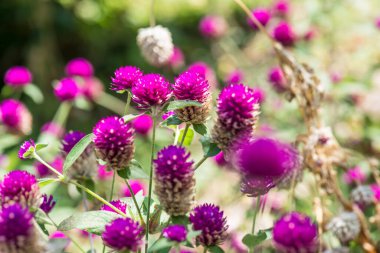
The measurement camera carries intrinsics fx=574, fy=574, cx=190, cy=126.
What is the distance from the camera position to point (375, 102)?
3051mm

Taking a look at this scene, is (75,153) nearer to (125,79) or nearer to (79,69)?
(125,79)

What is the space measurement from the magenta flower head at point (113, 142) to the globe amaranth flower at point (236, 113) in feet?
0.54

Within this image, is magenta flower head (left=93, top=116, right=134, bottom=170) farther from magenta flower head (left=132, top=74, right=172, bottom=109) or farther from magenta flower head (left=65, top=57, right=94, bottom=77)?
magenta flower head (left=65, top=57, right=94, bottom=77)

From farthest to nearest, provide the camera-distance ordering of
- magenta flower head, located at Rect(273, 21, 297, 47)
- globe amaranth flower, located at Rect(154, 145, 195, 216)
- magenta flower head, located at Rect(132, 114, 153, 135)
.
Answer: magenta flower head, located at Rect(273, 21, 297, 47)
magenta flower head, located at Rect(132, 114, 153, 135)
globe amaranth flower, located at Rect(154, 145, 195, 216)

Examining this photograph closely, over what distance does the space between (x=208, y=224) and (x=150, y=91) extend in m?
0.26

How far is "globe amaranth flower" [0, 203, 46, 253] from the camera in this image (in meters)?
0.80

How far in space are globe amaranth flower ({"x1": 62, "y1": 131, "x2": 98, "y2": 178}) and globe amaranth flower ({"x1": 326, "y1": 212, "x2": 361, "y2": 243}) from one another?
563 millimetres

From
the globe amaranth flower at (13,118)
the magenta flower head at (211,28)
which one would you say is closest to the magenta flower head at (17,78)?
the globe amaranth flower at (13,118)

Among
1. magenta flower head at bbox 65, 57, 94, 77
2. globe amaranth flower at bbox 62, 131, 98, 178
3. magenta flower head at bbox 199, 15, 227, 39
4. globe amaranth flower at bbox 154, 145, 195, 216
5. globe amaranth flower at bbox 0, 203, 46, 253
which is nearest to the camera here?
globe amaranth flower at bbox 0, 203, 46, 253

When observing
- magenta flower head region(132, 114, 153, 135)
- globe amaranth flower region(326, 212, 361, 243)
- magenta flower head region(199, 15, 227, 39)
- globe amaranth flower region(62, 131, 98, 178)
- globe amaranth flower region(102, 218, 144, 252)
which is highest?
globe amaranth flower region(102, 218, 144, 252)

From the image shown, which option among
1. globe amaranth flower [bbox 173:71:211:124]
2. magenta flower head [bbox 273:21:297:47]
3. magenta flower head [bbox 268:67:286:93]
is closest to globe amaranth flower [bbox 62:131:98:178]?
globe amaranth flower [bbox 173:71:211:124]

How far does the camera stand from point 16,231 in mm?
796

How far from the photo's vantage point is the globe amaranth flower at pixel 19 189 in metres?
0.94

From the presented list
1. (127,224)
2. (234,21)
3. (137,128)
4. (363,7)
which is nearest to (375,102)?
(363,7)
